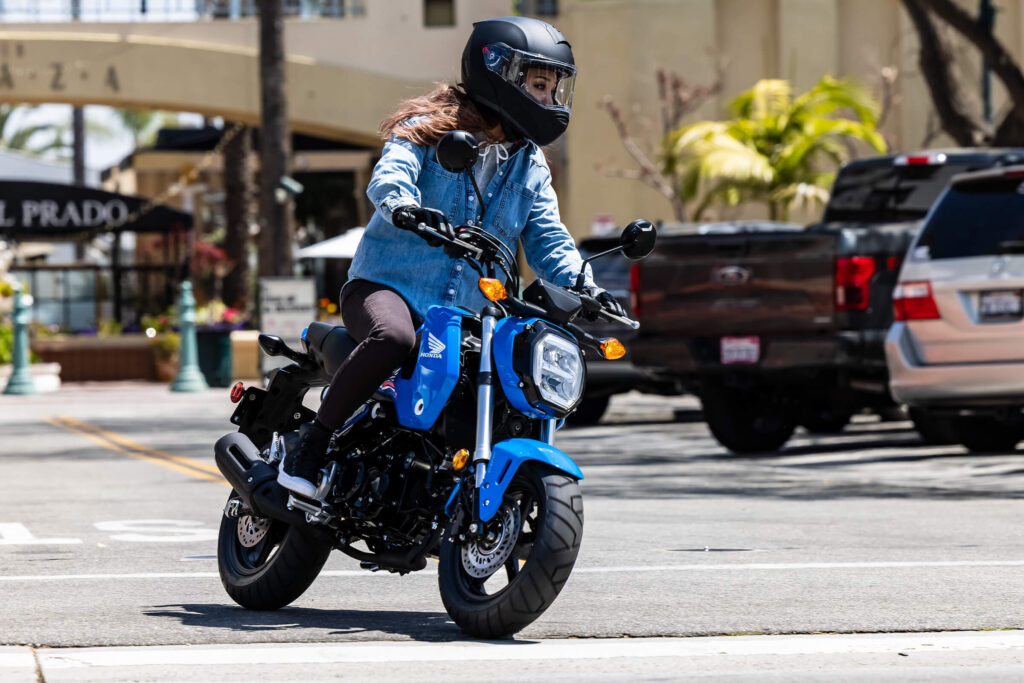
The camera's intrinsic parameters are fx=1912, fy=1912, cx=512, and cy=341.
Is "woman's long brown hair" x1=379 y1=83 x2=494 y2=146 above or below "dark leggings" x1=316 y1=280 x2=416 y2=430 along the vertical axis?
above

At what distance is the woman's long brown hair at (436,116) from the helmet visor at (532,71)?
186 mm

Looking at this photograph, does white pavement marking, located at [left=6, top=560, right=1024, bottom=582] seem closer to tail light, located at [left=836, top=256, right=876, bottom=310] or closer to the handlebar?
the handlebar

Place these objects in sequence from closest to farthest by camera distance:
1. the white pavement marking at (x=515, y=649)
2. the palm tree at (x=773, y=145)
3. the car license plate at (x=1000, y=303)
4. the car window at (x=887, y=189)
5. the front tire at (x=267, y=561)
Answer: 1. the white pavement marking at (x=515, y=649)
2. the front tire at (x=267, y=561)
3. the car license plate at (x=1000, y=303)
4. the car window at (x=887, y=189)
5. the palm tree at (x=773, y=145)

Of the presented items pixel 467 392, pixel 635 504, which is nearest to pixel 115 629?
pixel 467 392

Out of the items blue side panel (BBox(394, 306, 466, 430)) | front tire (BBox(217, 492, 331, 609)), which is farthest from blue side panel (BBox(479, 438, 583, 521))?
front tire (BBox(217, 492, 331, 609))

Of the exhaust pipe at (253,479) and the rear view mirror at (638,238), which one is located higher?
the rear view mirror at (638,238)

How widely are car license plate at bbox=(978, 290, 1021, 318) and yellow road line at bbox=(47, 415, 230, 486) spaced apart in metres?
5.18

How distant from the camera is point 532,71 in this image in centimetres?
641

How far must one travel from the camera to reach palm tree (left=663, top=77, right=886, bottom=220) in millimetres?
28531

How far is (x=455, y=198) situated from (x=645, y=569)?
2026 millimetres

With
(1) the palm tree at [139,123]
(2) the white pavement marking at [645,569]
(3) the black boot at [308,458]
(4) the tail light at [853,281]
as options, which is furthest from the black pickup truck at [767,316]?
(1) the palm tree at [139,123]

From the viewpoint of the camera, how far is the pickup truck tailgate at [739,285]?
1398 centimetres

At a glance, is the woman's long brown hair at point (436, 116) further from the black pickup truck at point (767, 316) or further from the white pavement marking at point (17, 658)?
the black pickup truck at point (767, 316)

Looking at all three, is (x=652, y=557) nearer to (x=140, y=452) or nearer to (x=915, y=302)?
(x=915, y=302)
